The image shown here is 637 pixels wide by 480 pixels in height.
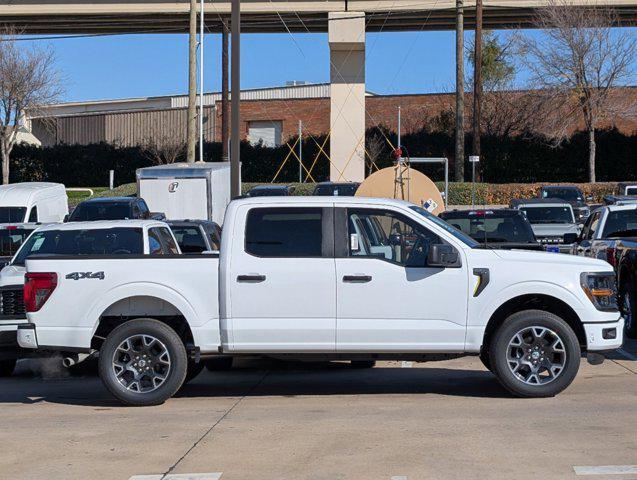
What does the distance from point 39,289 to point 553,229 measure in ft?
58.5

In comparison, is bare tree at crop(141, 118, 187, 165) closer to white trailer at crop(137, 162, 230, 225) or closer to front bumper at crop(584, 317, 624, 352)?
white trailer at crop(137, 162, 230, 225)

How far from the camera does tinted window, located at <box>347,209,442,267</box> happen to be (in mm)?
10836

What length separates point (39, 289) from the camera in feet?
36.1

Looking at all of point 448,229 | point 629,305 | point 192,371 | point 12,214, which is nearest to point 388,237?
point 448,229

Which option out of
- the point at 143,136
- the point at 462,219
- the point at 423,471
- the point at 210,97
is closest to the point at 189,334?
the point at 423,471

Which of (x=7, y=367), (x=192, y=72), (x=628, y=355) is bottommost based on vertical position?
(x=7, y=367)

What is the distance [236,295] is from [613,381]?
439 centimetres

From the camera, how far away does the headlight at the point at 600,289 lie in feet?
35.3

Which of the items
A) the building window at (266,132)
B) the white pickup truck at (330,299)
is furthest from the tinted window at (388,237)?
the building window at (266,132)

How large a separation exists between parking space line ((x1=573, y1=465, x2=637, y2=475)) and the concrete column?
3892 centimetres

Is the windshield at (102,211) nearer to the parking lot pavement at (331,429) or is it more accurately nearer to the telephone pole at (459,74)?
the parking lot pavement at (331,429)

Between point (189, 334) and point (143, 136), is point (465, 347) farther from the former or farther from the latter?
point (143, 136)

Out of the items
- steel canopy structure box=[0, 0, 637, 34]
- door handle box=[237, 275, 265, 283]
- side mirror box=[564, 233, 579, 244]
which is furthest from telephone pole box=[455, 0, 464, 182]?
door handle box=[237, 275, 265, 283]

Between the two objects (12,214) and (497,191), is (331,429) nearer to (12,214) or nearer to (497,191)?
(12,214)
